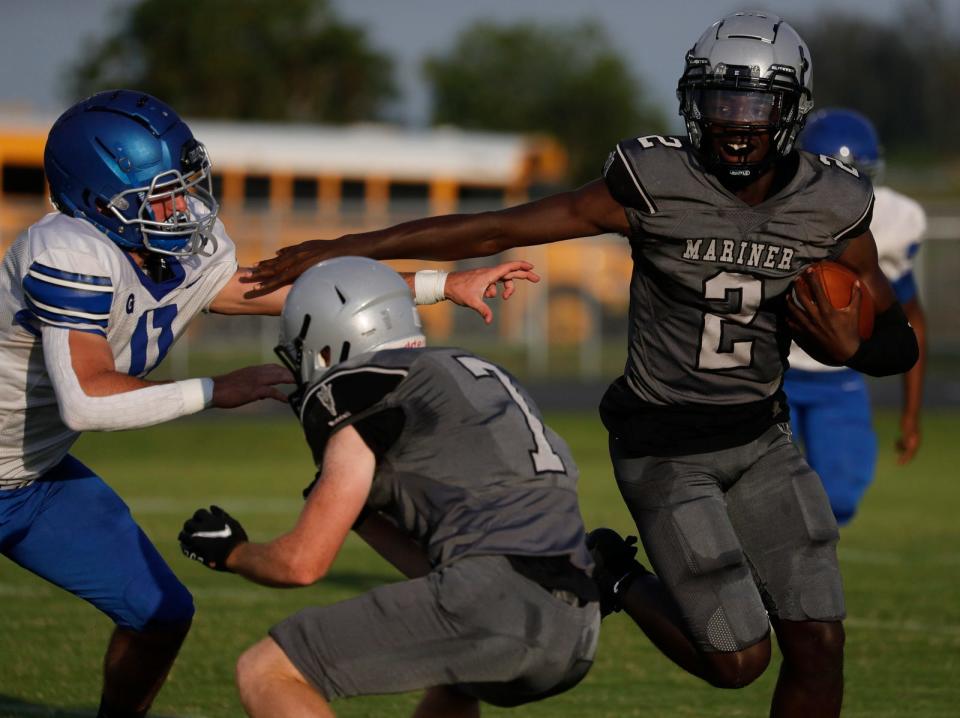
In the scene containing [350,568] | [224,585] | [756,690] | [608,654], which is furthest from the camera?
[350,568]

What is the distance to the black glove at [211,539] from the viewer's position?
11.7 ft

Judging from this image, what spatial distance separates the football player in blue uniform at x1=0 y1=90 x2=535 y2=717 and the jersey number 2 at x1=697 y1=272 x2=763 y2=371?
1.82ft

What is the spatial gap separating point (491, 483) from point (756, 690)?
268 cm

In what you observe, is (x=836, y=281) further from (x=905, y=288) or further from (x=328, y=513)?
(x=905, y=288)

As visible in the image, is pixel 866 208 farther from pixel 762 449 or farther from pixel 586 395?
pixel 586 395

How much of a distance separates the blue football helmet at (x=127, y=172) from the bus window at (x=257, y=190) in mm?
22684

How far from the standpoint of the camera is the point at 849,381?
23.0ft

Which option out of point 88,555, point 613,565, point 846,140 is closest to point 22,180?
point 846,140

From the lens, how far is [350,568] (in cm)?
848

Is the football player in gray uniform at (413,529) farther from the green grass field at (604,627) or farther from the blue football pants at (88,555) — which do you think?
the green grass field at (604,627)

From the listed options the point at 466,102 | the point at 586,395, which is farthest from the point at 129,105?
the point at 466,102

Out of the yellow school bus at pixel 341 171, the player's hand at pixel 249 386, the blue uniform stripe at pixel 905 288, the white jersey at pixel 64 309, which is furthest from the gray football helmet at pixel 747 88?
the yellow school bus at pixel 341 171

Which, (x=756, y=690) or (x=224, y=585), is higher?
(x=756, y=690)

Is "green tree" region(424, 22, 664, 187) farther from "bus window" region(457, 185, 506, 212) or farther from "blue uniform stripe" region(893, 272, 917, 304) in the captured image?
"blue uniform stripe" region(893, 272, 917, 304)
